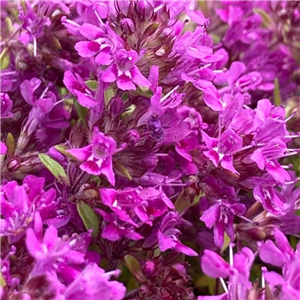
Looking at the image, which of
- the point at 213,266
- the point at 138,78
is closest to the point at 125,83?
the point at 138,78

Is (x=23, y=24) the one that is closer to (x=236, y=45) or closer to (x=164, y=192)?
(x=164, y=192)

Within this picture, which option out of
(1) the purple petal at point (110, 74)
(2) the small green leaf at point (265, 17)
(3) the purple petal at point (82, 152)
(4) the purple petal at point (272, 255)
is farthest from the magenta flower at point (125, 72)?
(2) the small green leaf at point (265, 17)

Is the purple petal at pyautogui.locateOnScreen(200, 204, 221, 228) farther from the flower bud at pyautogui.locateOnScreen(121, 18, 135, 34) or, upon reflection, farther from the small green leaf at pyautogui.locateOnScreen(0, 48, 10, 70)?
the small green leaf at pyautogui.locateOnScreen(0, 48, 10, 70)

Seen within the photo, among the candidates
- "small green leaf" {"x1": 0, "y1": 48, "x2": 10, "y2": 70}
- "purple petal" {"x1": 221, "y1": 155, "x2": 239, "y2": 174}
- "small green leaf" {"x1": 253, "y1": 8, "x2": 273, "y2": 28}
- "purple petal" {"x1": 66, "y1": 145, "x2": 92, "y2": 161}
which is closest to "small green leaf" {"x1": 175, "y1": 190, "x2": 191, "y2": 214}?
"purple petal" {"x1": 221, "y1": 155, "x2": 239, "y2": 174}

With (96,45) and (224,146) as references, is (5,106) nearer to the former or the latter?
(96,45)

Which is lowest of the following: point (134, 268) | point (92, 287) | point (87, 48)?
point (134, 268)
